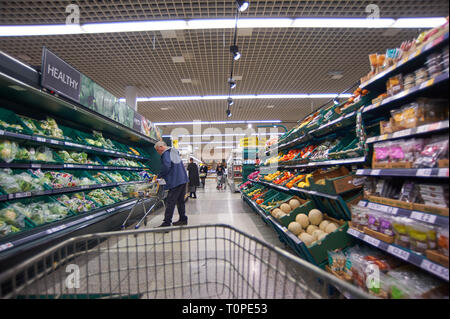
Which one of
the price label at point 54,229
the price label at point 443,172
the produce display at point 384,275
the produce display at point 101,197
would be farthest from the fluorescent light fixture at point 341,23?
the price label at point 54,229

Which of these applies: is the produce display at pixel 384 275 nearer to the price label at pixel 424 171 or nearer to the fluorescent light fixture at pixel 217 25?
the price label at pixel 424 171

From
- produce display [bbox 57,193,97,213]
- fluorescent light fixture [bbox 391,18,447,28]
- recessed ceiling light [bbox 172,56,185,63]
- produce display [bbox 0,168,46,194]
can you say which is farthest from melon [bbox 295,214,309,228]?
recessed ceiling light [bbox 172,56,185,63]

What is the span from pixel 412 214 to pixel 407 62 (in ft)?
3.51

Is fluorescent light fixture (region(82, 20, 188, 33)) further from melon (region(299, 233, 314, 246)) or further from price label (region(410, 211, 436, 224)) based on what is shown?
price label (region(410, 211, 436, 224))

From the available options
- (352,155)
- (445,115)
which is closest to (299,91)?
(352,155)

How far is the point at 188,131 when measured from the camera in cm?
1591

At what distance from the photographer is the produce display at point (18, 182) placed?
2117mm

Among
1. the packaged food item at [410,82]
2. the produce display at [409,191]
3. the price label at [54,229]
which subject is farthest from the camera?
the price label at [54,229]

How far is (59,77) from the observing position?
2742 mm

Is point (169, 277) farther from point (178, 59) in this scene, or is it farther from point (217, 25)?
point (178, 59)

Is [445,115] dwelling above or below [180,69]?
below

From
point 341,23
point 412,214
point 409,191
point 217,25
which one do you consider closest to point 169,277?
point 412,214
